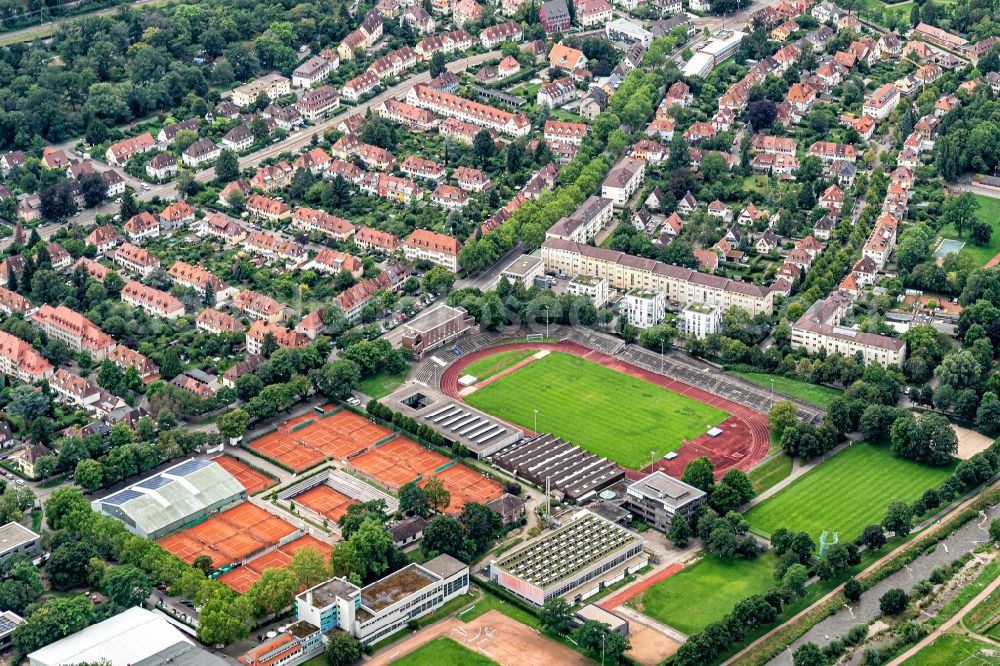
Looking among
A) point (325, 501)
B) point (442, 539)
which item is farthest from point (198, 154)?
point (442, 539)

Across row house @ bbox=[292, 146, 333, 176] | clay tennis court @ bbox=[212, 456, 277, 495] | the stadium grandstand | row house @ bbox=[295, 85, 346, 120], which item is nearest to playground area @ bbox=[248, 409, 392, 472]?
clay tennis court @ bbox=[212, 456, 277, 495]

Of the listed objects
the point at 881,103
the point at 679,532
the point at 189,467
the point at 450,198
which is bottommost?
the point at 679,532

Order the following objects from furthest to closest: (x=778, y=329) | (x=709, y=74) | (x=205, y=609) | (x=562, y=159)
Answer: (x=709, y=74), (x=562, y=159), (x=778, y=329), (x=205, y=609)

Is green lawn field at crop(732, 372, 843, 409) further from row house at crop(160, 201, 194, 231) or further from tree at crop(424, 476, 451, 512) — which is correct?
row house at crop(160, 201, 194, 231)

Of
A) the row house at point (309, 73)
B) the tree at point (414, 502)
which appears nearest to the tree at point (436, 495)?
the tree at point (414, 502)

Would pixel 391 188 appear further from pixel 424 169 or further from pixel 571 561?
pixel 571 561

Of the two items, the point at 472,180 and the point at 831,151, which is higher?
the point at 831,151

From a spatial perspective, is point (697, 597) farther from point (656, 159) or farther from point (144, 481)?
point (656, 159)

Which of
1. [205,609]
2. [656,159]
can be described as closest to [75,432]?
[205,609]
